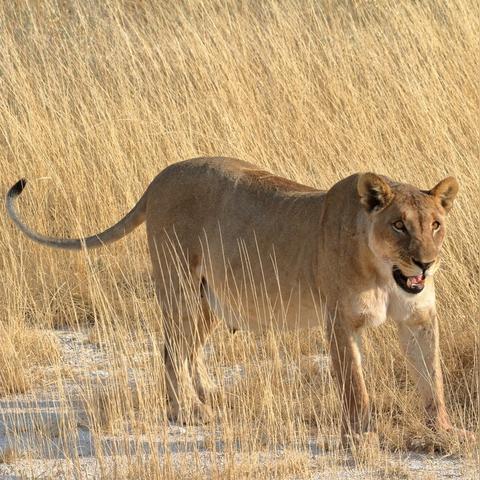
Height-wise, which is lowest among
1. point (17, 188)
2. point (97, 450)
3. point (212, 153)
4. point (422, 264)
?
point (97, 450)

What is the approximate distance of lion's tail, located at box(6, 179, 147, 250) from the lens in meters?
5.18

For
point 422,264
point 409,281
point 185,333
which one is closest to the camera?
point 422,264

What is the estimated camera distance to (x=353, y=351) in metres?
4.36

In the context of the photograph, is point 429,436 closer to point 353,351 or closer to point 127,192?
point 353,351

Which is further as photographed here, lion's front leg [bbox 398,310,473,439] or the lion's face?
lion's front leg [bbox 398,310,473,439]

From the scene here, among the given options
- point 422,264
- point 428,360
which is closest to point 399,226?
point 422,264

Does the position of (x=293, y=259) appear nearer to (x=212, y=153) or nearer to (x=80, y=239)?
(x=80, y=239)

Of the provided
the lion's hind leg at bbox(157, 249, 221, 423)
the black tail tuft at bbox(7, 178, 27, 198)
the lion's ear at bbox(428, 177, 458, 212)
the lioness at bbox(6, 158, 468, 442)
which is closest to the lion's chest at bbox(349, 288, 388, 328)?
the lioness at bbox(6, 158, 468, 442)

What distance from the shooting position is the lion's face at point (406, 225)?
13.6 ft

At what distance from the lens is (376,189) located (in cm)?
429

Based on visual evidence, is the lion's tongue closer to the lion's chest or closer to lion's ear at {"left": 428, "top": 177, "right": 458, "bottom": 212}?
the lion's chest

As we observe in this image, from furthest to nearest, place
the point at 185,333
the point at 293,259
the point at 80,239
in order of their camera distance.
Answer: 1. the point at 80,239
2. the point at 185,333
3. the point at 293,259

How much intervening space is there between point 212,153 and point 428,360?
273 cm

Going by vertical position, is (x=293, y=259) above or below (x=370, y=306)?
above
